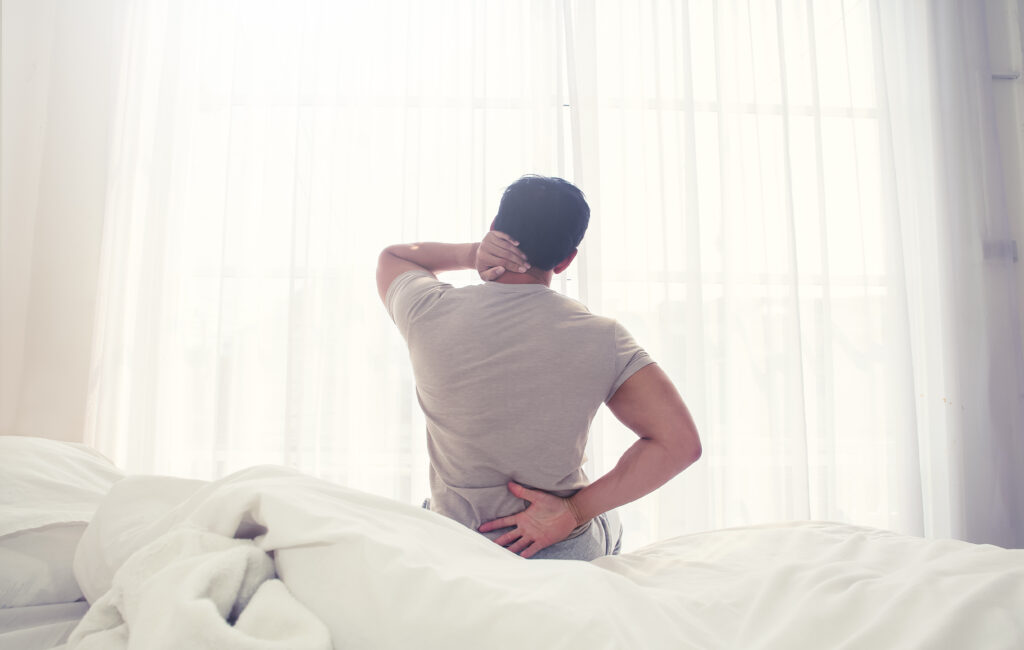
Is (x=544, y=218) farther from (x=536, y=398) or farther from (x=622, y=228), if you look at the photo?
(x=622, y=228)

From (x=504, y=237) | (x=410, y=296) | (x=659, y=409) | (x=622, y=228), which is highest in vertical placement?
(x=622, y=228)

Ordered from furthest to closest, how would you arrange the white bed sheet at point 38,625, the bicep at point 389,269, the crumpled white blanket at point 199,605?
the bicep at point 389,269, the white bed sheet at point 38,625, the crumpled white blanket at point 199,605

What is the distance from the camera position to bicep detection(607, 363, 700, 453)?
40.5 inches

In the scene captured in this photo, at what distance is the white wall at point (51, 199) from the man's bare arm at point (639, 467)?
1.72 metres

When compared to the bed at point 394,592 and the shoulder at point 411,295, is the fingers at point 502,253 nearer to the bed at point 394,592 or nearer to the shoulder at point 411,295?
the shoulder at point 411,295

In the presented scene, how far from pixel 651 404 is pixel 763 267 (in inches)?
54.1

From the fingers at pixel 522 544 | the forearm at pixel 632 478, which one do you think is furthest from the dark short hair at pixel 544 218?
the fingers at pixel 522 544

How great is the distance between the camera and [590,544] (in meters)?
1.05

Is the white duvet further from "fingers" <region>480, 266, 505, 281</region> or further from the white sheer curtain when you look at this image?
the white sheer curtain

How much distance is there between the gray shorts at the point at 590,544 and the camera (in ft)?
3.31

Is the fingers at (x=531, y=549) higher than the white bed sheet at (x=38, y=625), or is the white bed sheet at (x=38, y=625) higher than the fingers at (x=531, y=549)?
the white bed sheet at (x=38, y=625)

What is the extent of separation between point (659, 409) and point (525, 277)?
35cm

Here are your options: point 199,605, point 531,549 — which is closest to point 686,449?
point 531,549

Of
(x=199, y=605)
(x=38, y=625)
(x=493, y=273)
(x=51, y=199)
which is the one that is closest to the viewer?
(x=199, y=605)
